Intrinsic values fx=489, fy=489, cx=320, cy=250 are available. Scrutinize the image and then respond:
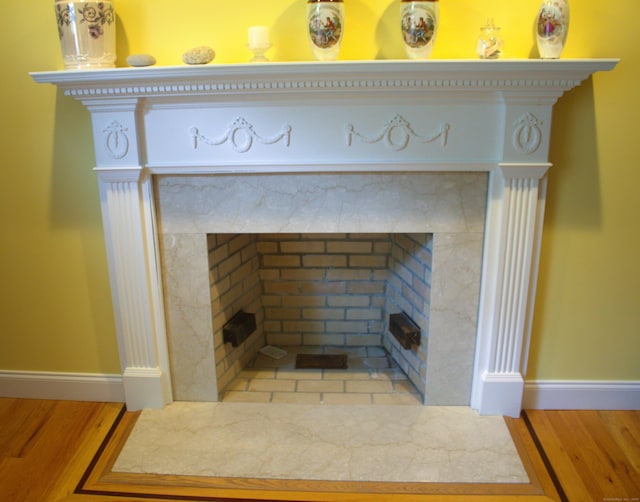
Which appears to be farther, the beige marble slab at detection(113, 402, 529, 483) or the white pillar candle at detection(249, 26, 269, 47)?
the beige marble slab at detection(113, 402, 529, 483)

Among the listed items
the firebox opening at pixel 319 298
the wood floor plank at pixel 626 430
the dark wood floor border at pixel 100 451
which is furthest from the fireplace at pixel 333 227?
the wood floor plank at pixel 626 430

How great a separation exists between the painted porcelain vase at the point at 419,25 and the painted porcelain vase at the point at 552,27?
0.36 meters

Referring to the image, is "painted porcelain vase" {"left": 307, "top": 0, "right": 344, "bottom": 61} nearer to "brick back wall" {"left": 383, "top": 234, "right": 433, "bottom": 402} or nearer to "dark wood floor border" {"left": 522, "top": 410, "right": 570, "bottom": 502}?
"brick back wall" {"left": 383, "top": 234, "right": 433, "bottom": 402}

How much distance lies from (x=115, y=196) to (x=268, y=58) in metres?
0.79

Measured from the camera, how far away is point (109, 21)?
1.74 m

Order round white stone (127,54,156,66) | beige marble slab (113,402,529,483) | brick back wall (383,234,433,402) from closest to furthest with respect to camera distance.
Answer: round white stone (127,54,156,66)
beige marble slab (113,402,529,483)
brick back wall (383,234,433,402)

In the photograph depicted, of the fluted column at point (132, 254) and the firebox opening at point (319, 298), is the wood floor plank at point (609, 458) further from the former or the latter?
the fluted column at point (132, 254)

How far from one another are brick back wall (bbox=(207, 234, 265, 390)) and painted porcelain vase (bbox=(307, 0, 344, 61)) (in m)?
0.86

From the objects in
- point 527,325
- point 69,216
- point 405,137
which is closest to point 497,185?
point 405,137

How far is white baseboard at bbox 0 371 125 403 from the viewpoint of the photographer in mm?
2229

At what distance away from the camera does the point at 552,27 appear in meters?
1.65

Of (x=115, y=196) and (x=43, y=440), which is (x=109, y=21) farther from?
(x=43, y=440)

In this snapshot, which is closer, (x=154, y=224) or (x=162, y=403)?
(x=154, y=224)

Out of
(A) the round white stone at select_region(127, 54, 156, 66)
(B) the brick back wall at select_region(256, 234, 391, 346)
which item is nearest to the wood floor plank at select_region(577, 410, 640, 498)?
(B) the brick back wall at select_region(256, 234, 391, 346)
